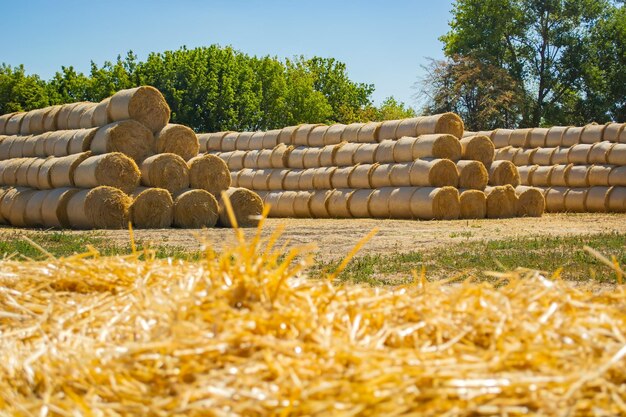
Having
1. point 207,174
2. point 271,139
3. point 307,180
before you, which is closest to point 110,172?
point 207,174

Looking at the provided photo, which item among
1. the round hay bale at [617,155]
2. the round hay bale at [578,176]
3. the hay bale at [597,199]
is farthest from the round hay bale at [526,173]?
the round hay bale at [617,155]

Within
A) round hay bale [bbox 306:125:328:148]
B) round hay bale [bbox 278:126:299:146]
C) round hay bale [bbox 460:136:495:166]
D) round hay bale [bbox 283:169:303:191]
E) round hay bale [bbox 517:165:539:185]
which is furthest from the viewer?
round hay bale [bbox 517:165:539:185]

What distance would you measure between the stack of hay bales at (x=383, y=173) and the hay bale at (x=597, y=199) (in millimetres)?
1819

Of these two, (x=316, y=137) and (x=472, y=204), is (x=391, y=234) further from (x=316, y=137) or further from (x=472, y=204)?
(x=316, y=137)

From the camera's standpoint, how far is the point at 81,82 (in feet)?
177

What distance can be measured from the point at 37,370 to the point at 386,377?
1079mm

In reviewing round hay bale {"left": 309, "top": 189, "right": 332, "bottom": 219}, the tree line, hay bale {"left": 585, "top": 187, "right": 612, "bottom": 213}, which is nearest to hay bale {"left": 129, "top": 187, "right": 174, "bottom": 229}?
round hay bale {"left": 309, "top": 189, "right": 332, "bottom": 219}

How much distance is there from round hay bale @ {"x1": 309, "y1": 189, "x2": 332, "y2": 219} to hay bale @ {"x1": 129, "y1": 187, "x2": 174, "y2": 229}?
6094 mm

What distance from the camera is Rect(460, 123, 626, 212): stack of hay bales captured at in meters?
24.5

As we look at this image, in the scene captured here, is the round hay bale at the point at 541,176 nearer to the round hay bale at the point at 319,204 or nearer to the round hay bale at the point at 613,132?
the round hay bale at the point at 613,132

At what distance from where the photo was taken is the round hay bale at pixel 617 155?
80.2ft

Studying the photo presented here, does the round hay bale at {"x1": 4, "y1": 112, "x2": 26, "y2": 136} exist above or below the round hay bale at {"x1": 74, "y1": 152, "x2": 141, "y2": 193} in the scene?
above

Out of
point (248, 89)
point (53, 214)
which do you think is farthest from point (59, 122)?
point (248, 89)

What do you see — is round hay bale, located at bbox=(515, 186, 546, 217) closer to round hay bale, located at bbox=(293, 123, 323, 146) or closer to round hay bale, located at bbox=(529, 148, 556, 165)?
round hay bale, located at bbox=(529, 148, 556, 165)
